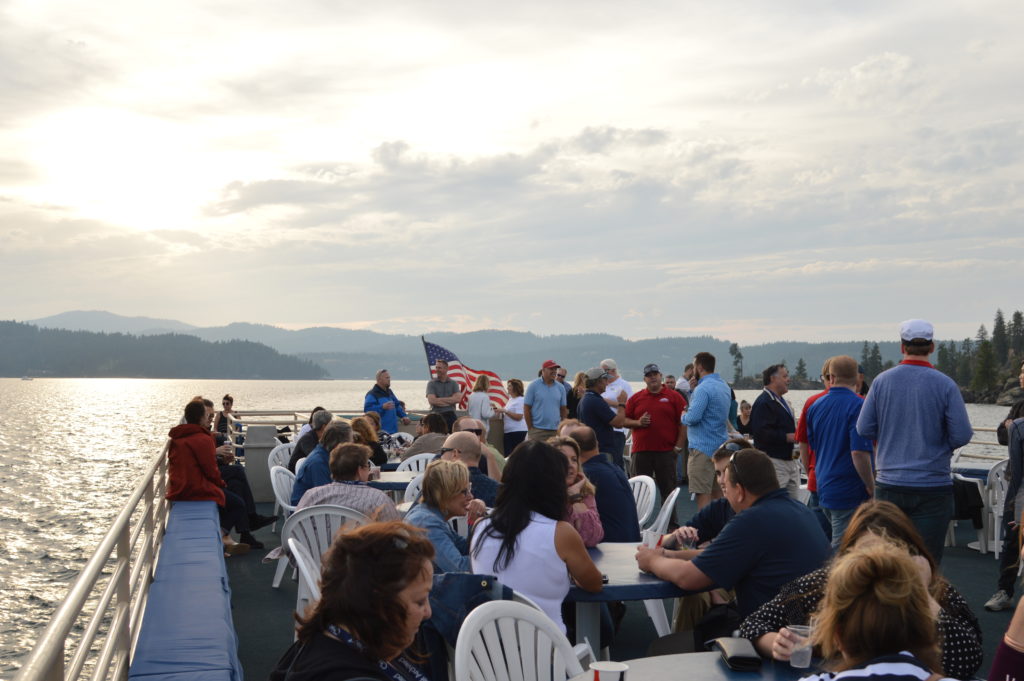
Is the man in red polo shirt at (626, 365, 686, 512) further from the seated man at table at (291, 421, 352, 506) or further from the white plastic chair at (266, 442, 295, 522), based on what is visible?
the white plastic chair at (266, 442, 295, 522)

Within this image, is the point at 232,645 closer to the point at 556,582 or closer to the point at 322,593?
the point at 556,582

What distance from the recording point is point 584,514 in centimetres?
479

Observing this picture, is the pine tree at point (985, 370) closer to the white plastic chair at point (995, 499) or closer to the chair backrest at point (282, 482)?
the white plastic chair at point (995, 499)

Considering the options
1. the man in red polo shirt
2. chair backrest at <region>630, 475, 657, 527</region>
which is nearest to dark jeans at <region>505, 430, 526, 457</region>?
the man in red polo shirt

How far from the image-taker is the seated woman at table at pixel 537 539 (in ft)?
12.5

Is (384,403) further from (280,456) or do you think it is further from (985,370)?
(985,370)

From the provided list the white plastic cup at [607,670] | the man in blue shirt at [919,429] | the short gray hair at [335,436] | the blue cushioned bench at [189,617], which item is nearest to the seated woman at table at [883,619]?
the white plastic cup at [607,670]

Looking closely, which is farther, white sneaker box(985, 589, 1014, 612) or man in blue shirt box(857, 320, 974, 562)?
white sneaker box(985, 589, 1014, 612)

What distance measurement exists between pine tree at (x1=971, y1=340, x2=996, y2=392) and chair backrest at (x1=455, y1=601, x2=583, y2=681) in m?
144

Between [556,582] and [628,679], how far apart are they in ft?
3.21

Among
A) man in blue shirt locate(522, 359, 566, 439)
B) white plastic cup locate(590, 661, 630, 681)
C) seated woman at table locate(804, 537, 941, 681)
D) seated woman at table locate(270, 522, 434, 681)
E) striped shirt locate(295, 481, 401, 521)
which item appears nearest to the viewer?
seated woman at table locate(270, 522, 434, 681)

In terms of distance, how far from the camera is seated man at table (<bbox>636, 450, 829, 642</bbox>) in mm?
3750

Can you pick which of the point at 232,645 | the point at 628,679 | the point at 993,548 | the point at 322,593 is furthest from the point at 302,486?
the point at 993,548

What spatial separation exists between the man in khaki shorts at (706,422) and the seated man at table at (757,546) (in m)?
4.58
